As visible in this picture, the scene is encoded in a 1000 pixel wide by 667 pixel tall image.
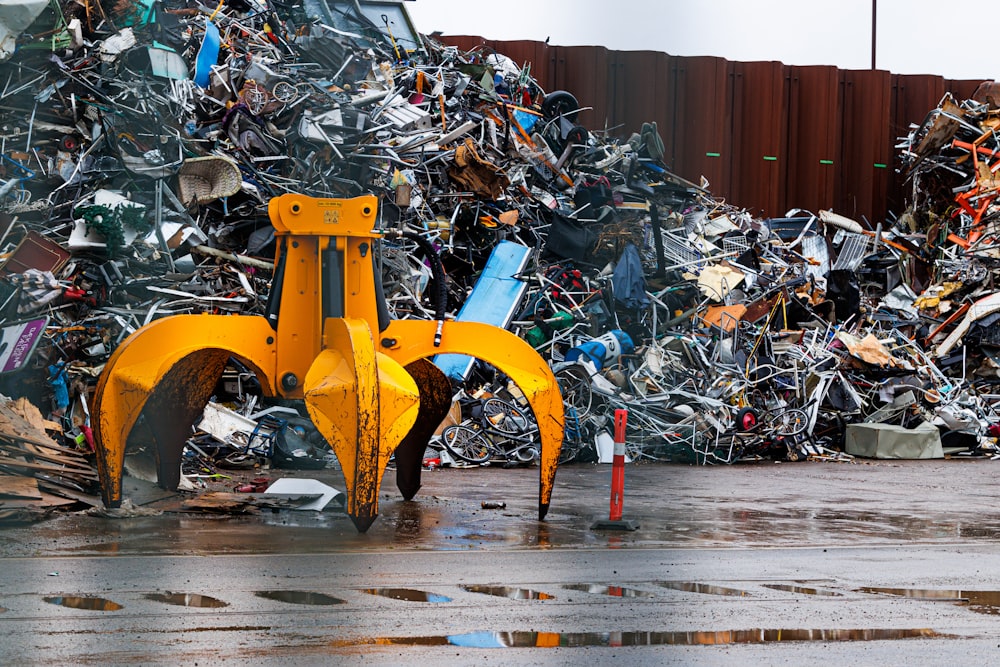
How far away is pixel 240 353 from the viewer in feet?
29.4

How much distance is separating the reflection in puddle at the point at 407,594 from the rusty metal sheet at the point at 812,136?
1886 centimetres

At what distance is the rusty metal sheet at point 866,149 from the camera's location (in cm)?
2483

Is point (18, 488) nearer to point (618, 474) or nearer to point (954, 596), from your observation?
point (618, 474)

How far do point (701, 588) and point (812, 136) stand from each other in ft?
62.4

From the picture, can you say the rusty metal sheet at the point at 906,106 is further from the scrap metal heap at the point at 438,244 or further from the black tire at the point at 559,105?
the black tire at the point at 559,105

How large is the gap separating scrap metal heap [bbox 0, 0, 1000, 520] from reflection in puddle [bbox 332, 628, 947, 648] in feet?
24.5

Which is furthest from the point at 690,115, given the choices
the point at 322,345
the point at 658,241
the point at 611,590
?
the point at 658,241

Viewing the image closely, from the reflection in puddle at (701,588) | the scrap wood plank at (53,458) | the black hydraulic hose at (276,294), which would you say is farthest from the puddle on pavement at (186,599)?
the scrap wood plank at (53,458)

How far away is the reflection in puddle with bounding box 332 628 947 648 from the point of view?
5.21 metres

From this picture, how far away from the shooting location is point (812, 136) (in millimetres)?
24500

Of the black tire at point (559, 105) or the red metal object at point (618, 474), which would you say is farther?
the black tire at point (559, 105)

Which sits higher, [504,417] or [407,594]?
[504,417]

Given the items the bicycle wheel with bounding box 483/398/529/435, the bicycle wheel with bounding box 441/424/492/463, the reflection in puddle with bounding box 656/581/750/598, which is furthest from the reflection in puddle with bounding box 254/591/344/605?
the bicycle wheel with bounding box 483/398/529/435

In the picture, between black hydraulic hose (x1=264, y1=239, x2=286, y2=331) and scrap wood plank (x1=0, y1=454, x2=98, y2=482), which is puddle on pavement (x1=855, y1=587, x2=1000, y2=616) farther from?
scrap wood plank (x1=0, y1=454, x2=98, y2=482)
